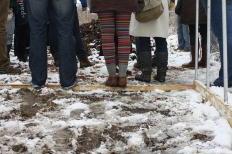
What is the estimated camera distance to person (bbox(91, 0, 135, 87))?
16.3 ft

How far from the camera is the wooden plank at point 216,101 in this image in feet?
11.7

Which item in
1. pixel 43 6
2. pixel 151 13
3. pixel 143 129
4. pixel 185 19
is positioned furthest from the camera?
pixel 185 19

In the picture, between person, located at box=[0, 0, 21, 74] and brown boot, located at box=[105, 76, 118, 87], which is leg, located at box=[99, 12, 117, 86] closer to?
brown boot, located at box=[105, 76, 118, 87]

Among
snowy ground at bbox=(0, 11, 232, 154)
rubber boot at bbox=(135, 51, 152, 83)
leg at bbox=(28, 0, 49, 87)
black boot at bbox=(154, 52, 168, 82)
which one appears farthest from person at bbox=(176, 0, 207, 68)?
leg at bbox=(28, 0, 49, 87)

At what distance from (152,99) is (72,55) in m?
0.99

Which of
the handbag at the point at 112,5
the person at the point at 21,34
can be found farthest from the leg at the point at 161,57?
the person at the point at 21,34

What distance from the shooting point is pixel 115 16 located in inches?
196

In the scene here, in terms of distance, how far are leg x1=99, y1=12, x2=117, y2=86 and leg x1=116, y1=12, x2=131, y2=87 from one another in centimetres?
5

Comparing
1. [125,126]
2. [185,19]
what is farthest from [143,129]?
[185,19]

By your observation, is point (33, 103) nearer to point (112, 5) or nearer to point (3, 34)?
point (112, 5)

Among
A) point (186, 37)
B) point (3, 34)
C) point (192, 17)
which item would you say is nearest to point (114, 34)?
point (192, 17)

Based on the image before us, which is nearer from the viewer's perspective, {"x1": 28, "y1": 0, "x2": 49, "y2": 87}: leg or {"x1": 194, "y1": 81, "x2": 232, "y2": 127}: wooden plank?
{"x1": 194, "y1": 81, "x2": 232, "y2": 127}: wooden plank

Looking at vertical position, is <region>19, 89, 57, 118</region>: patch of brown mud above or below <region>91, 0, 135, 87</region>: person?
below

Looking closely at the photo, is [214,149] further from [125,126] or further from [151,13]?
[151,13]
